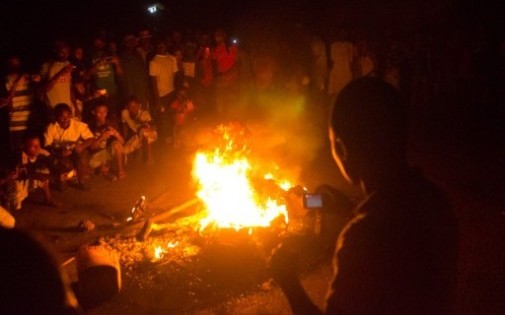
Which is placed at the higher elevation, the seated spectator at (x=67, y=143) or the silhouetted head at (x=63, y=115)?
the silhouetted head at (x=63, y=115)

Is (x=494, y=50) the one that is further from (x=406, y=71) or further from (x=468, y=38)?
(x=406, y=71)

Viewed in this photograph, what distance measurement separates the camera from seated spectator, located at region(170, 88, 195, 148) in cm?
1102

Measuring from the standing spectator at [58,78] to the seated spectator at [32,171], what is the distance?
1.37 meters

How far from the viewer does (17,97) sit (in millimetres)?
9125

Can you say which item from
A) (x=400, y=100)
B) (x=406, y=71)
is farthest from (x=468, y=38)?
(x=400, y=100)

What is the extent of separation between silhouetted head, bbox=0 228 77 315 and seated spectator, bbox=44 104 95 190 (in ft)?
24.2

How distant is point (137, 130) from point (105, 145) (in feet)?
2.57

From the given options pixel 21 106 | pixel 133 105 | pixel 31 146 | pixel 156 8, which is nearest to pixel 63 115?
pixel 31 146

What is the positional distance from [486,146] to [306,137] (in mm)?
3689

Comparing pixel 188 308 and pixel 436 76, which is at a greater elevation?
pixel 436 76

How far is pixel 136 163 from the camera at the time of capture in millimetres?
10125

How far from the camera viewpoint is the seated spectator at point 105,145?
923 cm

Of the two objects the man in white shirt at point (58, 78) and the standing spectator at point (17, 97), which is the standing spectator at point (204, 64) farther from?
the standing spectator at point (17, 97)

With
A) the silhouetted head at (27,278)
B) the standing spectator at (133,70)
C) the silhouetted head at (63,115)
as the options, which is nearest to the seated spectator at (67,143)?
the silhouetted head at (63,115)
